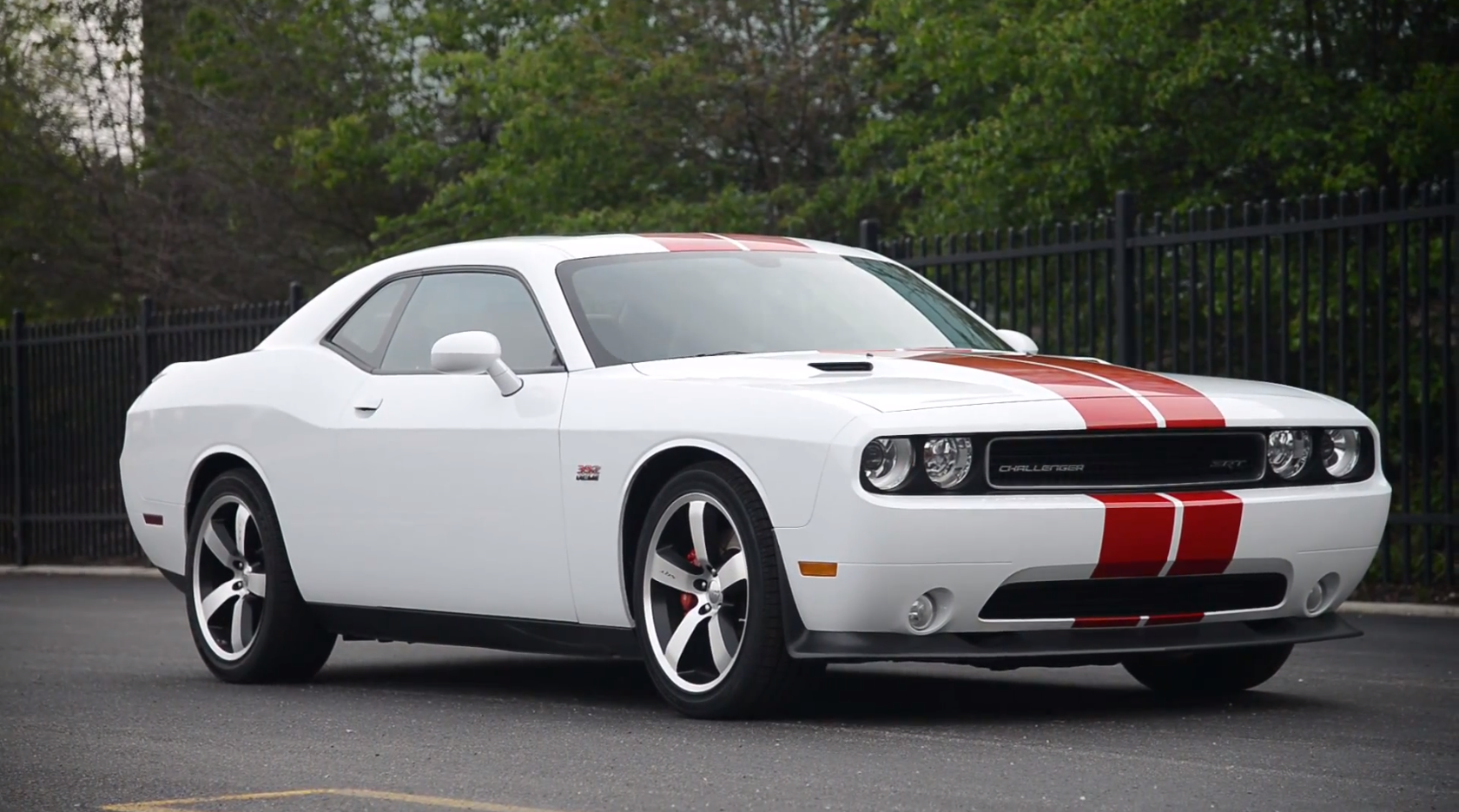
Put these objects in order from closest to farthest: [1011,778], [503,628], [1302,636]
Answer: [1011,778] < [1302,636] < [503,628]

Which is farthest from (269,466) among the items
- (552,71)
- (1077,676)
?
(552,71)

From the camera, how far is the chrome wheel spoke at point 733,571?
639cm

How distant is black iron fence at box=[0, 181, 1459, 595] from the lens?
1113cm

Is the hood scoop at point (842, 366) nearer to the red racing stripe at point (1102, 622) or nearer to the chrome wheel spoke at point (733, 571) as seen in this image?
the chrome wheel spoke at point (733, 571)

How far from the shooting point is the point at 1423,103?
17328 millimetres

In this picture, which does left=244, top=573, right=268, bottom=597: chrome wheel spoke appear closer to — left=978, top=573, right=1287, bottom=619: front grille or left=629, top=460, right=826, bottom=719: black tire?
left=629, top=460, right=826, bottom=719: black tire

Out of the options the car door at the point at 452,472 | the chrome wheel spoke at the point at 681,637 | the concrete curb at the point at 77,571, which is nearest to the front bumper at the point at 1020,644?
the chrome wheel spoke at the point at 681,637

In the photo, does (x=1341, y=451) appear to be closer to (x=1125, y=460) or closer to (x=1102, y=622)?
(x=1125, y=460)

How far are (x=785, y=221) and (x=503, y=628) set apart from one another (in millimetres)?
16269

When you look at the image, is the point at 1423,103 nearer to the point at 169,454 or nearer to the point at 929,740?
the point at 169,454

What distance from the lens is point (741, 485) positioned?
638 cm

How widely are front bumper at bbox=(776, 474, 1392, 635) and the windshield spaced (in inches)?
47.1

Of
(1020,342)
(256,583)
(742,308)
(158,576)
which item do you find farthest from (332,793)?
(158,576)

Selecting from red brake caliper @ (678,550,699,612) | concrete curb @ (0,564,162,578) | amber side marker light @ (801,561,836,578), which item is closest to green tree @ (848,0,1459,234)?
concrete curb @ (0,564,162,578)
